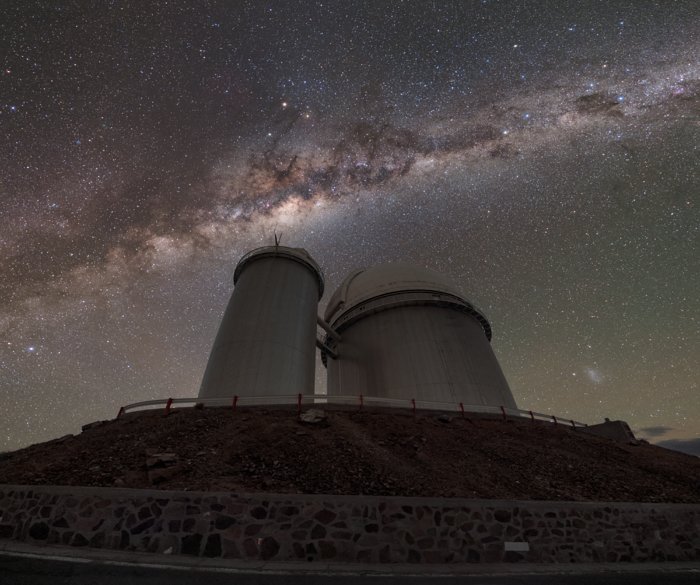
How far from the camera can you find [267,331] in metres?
17.7

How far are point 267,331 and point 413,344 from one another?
29.2 feet

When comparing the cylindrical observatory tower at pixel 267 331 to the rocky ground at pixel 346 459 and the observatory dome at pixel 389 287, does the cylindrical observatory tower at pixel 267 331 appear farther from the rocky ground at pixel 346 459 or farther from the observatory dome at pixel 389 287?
the observatory dome at pixel 389 287

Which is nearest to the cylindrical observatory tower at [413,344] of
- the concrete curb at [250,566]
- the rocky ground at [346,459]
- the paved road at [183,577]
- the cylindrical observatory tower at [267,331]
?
the cylindrical observatory tower at [267,331]

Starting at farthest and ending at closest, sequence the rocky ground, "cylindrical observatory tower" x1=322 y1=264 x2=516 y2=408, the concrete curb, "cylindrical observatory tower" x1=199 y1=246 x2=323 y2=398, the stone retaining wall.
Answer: "cylindrical observatory tower" x1=322 y1=264 x2=516 y2=408 < "cylindrical observatory tower" x1=199 y1=246 x2=323 y2=398 < the rocky ground < the stone retaining wall < the concrete curb

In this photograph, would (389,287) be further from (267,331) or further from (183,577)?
(183,577)

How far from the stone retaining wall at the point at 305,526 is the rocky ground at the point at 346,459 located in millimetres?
716

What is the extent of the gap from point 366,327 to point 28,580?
65.2 ft

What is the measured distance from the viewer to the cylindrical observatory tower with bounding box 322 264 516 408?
759 inches

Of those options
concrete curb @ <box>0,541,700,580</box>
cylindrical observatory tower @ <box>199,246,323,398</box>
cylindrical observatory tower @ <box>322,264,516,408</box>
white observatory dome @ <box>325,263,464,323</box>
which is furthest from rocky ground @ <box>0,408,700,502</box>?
white observatory dome @ <box>325,263,464,323</box>

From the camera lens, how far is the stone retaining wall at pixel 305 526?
577cm

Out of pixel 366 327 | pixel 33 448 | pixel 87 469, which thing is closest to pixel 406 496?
pixel 87 469

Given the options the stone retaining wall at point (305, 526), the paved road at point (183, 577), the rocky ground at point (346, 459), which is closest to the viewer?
the paved road at point (183, 577)

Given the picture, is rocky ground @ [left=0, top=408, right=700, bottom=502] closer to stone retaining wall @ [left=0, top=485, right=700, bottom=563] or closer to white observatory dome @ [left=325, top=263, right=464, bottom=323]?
stone retaining wall @ [left=0, top=485, right=700, bottom=563]

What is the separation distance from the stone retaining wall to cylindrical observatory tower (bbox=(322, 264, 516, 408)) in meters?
11.6
